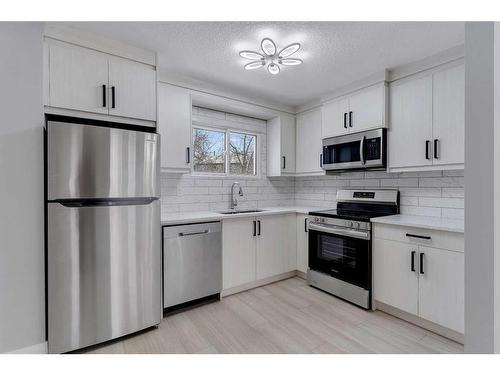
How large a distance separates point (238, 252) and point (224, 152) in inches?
55.1

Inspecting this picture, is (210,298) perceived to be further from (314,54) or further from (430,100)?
(430,100)

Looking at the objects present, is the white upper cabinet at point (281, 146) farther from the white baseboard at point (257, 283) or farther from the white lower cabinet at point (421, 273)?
the white lower cabinet at point (421, 273)

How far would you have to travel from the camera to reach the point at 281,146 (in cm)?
362

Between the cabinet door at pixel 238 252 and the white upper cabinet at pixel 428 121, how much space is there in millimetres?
1709

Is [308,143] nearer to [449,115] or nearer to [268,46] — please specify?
→ [449,115]

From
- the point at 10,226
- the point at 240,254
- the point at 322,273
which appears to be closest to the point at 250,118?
the point at 240,254

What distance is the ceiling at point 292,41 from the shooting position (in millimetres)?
1845

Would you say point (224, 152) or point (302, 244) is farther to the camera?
point (224, 152)

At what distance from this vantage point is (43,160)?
1.81 m

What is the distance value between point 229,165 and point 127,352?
2.34 meters

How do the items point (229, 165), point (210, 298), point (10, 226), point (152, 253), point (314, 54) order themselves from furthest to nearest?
1. point (229, 165)
2. point (210, 298)
3. point (314, 54)
4. point (152, 253)
5. point (10, 226)

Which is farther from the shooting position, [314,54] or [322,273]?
[322,273]

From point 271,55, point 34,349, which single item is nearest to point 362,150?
point 271,55

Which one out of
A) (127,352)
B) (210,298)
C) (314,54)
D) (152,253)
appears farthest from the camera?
(210,298)
